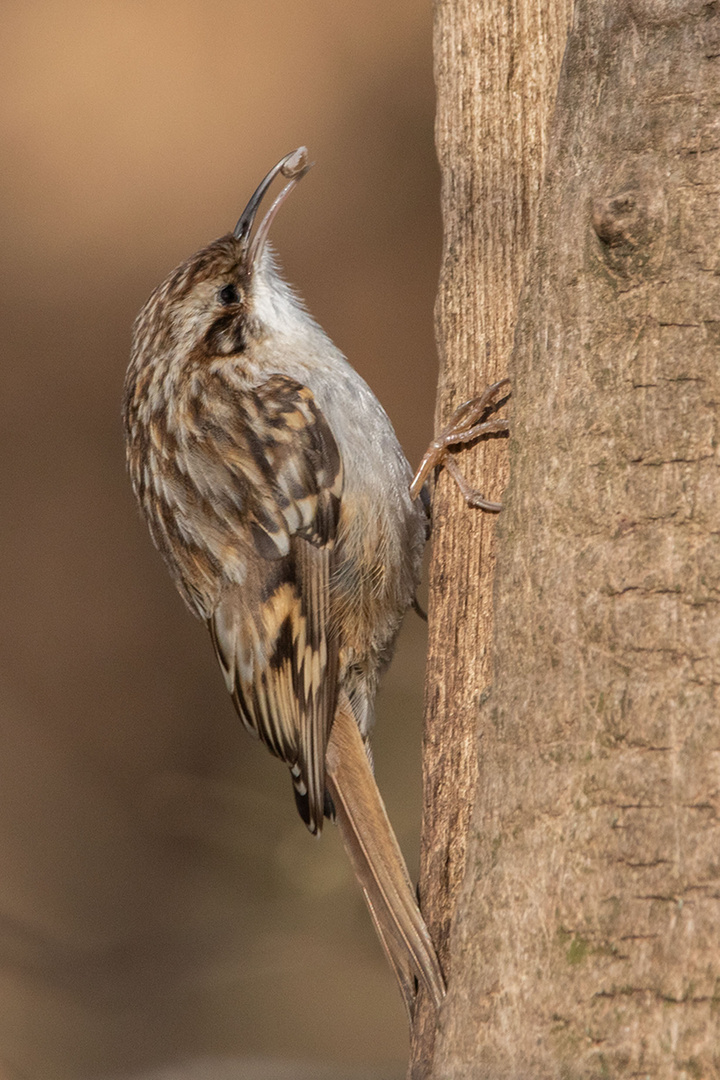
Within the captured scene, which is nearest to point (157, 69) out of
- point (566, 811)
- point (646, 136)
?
point (646, 136)

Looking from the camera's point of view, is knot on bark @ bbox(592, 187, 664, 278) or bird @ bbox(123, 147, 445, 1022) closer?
knot on bark @ bbox(592, 187, 664, 278)

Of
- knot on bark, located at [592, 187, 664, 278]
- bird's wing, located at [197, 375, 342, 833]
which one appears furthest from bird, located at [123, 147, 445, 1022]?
knot on bark, located at [592, 187, 664, 278]

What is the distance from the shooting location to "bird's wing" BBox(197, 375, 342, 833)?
2.22 meters

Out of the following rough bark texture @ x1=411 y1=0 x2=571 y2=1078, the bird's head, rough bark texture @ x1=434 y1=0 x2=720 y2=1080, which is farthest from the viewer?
the bird's head

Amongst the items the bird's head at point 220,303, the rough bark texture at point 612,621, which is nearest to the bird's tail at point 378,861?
the rough bark texture at point 612,621

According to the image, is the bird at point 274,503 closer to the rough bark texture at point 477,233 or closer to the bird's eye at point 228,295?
the bird's eye at point 228,295

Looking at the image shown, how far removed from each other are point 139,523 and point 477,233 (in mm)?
2530

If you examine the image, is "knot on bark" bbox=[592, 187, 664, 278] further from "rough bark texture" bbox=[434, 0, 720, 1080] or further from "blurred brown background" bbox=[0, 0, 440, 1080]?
"blurred brown background" bbox=[0, 0, 440, 1080]

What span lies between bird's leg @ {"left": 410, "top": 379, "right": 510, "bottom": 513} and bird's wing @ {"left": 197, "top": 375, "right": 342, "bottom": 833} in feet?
0.92

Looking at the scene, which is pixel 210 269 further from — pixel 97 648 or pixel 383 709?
pixel 97 648

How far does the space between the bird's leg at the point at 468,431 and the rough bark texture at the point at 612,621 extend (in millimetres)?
558

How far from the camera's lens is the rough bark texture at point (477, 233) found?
1.89 m

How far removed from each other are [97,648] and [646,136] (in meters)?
3.25

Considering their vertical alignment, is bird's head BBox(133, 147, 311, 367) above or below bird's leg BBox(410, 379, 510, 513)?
above
